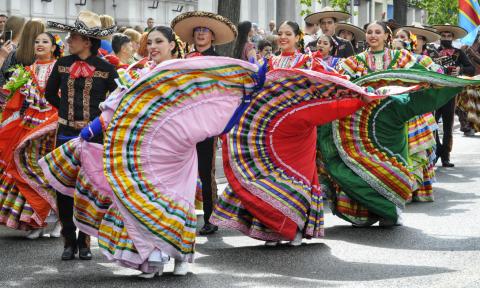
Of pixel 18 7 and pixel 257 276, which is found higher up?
pixel 18 7

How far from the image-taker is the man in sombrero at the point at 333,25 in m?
13.1

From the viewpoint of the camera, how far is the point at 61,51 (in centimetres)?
946

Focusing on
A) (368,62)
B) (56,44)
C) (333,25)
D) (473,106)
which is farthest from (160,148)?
(333,25)

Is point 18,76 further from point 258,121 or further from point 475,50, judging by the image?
point 475,50

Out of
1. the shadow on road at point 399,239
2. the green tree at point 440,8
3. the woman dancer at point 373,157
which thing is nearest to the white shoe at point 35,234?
the shadow on road at point 399,239

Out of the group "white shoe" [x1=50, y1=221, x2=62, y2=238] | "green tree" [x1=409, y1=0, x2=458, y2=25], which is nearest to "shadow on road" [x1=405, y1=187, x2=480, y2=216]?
"white shoe" [x1=50, y1=221, x2=62, y2=238]

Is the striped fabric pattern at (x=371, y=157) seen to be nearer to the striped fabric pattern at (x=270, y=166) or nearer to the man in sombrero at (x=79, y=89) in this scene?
the striped fabric pattern at (x=270, y=166)

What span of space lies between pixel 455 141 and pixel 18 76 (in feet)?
35.4

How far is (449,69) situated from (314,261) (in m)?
7.64

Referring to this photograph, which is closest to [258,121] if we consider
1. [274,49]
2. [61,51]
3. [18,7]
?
[61,51]

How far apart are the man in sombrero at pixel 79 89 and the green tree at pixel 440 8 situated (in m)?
23.9

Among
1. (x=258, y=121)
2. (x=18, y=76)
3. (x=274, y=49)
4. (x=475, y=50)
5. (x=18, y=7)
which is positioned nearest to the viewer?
(x=258, y=121)

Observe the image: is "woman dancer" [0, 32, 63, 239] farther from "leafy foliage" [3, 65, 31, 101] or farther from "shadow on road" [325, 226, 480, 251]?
"shadow on road" [325, 226, 480, 251]

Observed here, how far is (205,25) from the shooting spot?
9469mm
